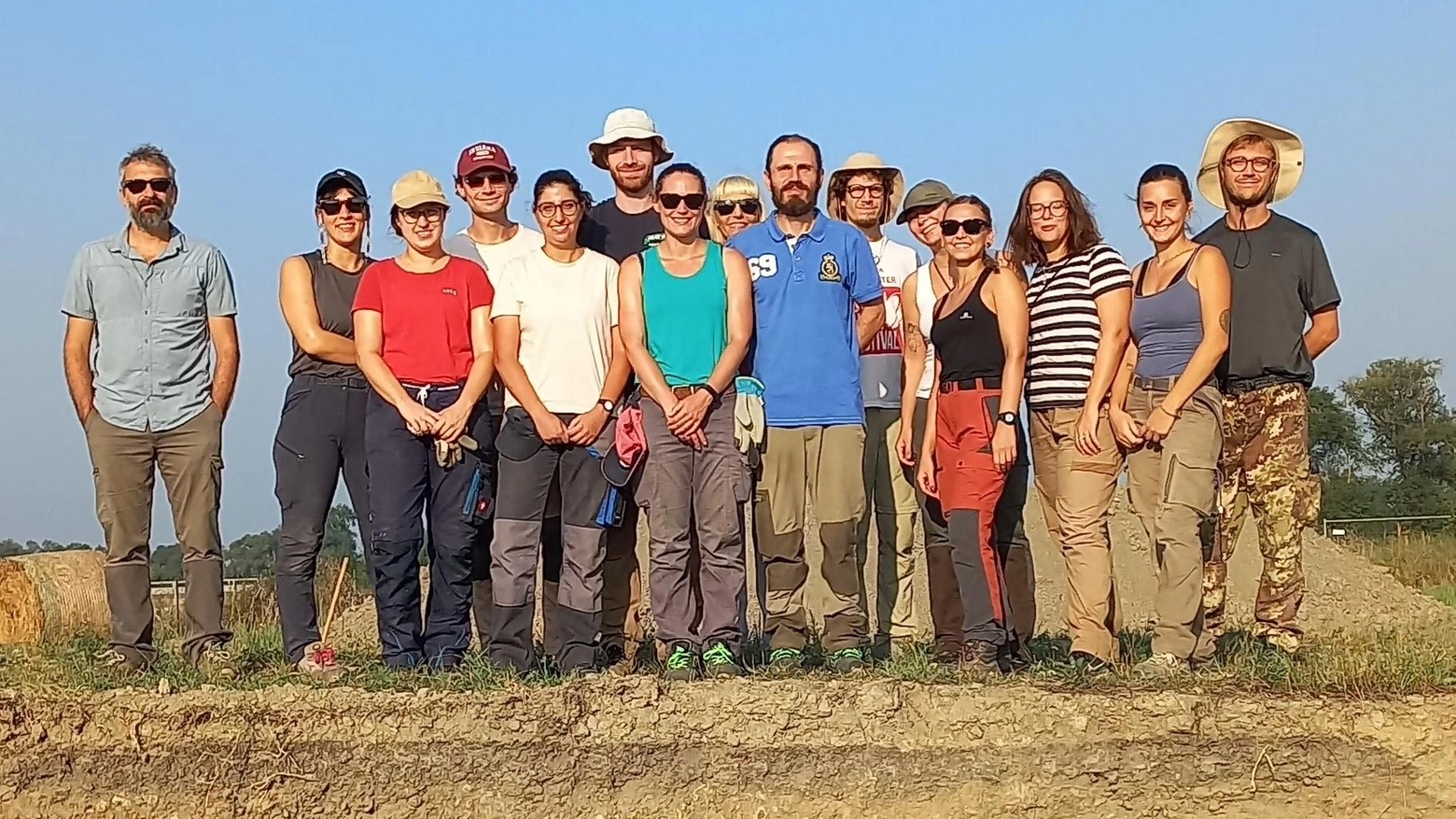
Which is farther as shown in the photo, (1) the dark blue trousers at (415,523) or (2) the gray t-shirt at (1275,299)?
(2) the gray t-shirt at (1275,299)

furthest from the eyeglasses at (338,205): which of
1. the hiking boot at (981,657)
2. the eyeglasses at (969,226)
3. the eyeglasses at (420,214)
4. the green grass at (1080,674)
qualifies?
the hiking boot at (981,657)

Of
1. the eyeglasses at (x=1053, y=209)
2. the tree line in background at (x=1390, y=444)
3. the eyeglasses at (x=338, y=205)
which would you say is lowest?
the tree line in background at (x=1390, y=444)

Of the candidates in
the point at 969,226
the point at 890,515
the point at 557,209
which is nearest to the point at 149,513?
the point at 557,209

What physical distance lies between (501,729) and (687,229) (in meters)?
2.43

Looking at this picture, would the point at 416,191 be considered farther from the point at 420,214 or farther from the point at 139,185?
the point at 139,185

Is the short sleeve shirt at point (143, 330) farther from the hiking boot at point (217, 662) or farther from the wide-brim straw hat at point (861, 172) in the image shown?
the wide-brim straw hat at point (861, 172)

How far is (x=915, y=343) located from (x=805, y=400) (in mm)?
833

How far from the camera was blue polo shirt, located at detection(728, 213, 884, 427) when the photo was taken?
662 cm

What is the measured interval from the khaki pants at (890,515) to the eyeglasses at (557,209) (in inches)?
74.4

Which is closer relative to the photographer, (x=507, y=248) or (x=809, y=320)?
(x=809, y=320)

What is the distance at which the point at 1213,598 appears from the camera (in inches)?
272

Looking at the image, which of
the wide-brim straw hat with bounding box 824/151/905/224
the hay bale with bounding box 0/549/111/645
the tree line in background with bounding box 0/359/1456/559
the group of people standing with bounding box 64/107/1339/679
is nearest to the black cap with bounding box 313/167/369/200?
the group of people standing with bounding box 64/107/1339/679

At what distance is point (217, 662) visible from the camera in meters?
6.81

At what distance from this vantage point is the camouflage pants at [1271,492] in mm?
6793
